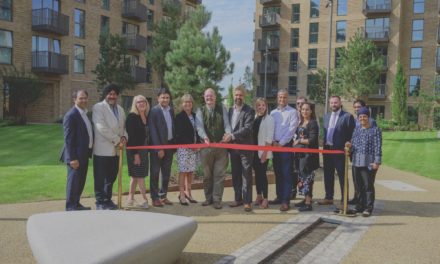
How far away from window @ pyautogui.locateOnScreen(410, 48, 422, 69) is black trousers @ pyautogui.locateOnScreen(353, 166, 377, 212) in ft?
134

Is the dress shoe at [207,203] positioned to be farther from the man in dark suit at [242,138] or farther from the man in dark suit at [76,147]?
the man in dark suit at [76,147]

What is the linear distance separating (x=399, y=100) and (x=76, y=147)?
1465 inches

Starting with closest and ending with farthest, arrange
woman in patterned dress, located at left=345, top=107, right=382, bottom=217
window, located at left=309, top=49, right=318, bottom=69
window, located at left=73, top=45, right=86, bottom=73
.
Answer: woman in patterned dress, located at left=345, top=107, right=382, bottom=217
window, located at left=73, top=45, right=86, bottom=73
window, located at left=309, top=49, right=318, bottom=69

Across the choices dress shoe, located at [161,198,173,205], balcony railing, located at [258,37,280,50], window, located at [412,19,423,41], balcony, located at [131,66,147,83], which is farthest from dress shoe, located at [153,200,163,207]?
window, located at [412,19,423,41]

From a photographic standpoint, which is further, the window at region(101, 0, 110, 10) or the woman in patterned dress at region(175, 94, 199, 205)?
the window at region(101, 0, 110, 10)

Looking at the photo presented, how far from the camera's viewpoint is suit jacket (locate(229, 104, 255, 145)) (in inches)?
278

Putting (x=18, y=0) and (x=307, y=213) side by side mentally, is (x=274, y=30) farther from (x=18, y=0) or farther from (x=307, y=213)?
(x=307, y=213)

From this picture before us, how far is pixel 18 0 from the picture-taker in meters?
25.9

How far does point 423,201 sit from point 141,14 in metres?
31.4

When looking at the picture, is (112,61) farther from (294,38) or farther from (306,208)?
(294,38)

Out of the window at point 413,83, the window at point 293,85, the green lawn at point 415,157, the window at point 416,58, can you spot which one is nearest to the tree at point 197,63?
the green lawn at point 415,157

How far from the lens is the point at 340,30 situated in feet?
146

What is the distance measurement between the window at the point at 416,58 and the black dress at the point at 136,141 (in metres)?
42.6

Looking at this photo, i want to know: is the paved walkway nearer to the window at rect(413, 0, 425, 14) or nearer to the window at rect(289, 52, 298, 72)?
the window at rect(289, 52, 298, 72)
